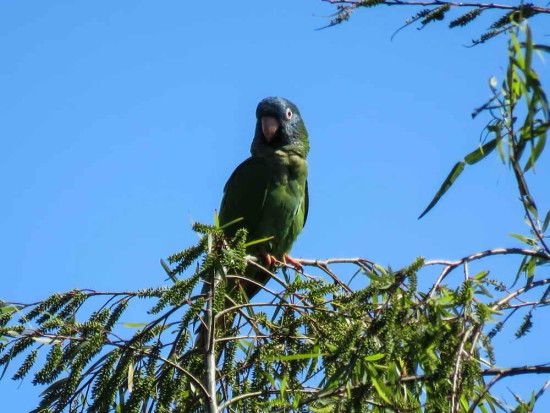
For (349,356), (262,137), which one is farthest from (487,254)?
(262,137)

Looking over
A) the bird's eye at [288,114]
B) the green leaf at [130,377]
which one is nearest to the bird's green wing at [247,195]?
the bird's eye at [288,114]

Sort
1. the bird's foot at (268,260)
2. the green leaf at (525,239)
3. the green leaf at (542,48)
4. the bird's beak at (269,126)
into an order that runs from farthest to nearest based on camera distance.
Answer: the bird's beak at (269,126), the bird's foot at (268,260), the green leaf at (525,239), the green leaf at (542,48)

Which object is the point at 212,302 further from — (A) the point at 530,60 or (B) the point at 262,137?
(B) the point at 262,137

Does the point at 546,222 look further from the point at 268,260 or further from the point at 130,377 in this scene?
the point at 268,260

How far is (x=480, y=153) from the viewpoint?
96.7 inches

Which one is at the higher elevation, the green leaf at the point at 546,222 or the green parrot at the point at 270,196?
the green parrot at the point at 270,196

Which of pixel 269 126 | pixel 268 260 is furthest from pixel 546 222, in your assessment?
pixel 269 126

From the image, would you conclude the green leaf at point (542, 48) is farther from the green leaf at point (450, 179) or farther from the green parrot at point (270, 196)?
the green parrot at point (270, 196)

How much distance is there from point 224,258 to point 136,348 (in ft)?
1.58

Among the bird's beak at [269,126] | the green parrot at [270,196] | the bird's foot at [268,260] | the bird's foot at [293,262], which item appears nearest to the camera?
the bird's foot at [293,262]

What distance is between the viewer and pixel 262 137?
19.7ft

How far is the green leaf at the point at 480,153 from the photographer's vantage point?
239 centimetres

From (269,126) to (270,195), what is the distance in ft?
2.49

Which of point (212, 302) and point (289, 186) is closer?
point (212, 302)
